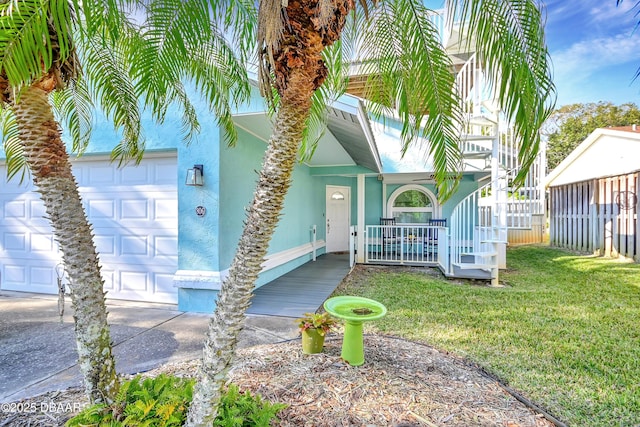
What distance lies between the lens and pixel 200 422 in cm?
175

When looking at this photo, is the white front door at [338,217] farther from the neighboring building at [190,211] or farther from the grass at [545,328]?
the grass at [545,328]

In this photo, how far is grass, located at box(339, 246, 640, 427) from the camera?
2.79 meters

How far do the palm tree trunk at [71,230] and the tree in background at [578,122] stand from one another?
2536 centimetres

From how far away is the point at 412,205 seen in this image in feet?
37.7

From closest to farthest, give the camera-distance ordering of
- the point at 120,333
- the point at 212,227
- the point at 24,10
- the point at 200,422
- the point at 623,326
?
the point at 24,10 → the point at 200,422 → the point at 120,333 → the point at 623,326 → the point at 212,227

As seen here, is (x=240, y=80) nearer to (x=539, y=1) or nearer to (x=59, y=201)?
(x=59, y=201)

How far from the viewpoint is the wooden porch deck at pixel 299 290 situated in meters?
5.13

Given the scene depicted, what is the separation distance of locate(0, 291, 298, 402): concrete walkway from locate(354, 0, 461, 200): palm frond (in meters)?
2.79

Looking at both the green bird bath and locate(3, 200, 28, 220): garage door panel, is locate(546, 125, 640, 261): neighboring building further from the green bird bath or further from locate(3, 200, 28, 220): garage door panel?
locate(3, 200, 28, 220): garage door panel

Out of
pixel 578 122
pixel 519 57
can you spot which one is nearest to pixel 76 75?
pixel 519 57

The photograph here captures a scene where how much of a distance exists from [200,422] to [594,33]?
1742 centimetres

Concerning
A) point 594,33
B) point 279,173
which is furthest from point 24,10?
point 594,33

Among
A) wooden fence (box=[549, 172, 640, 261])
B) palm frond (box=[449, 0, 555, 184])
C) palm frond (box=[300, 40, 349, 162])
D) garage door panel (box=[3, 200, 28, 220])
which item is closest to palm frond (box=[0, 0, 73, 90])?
palm frond (box=[300, 40, 349, 162])

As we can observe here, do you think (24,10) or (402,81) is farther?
(402,81)
